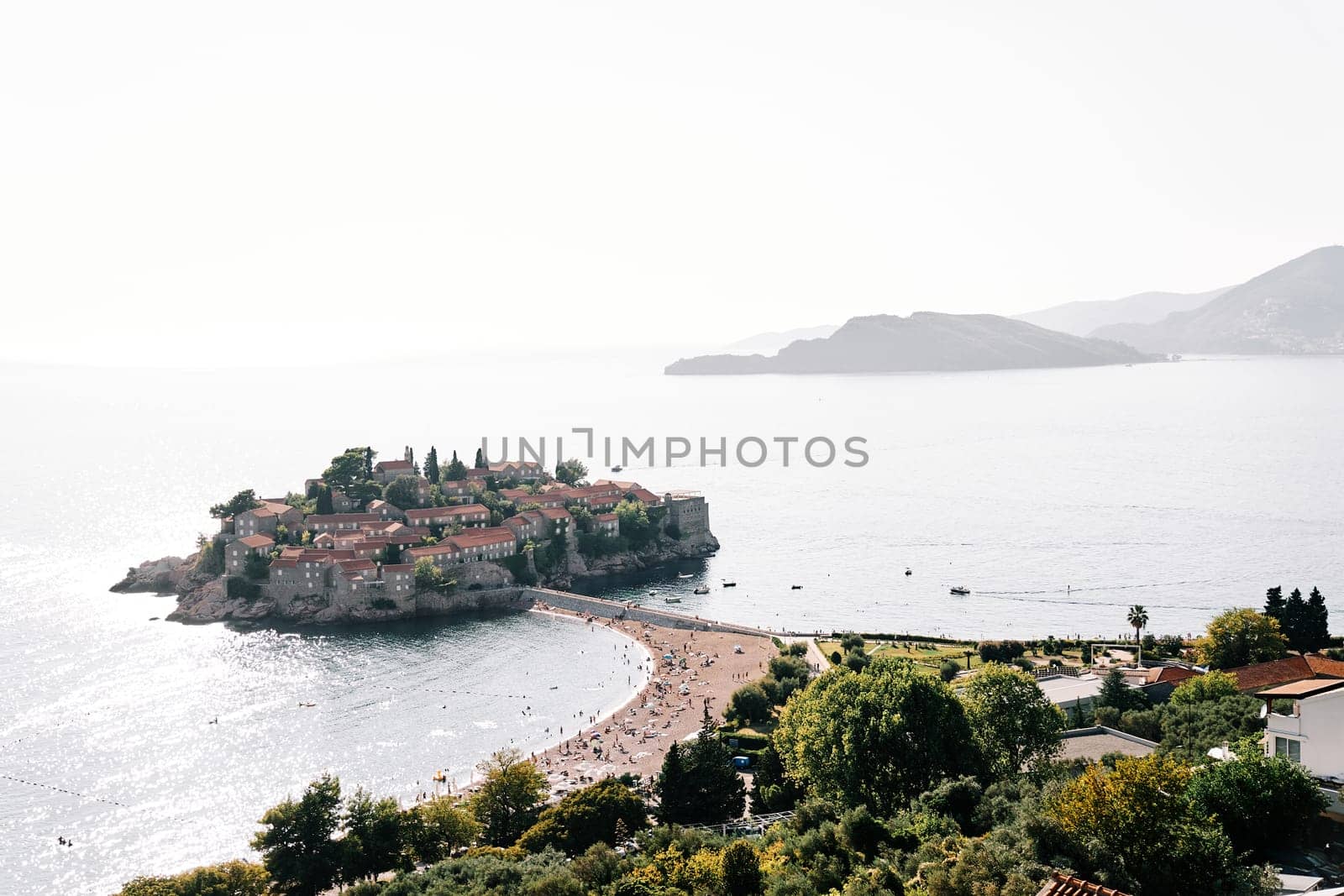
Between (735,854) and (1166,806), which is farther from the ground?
(1166,806)

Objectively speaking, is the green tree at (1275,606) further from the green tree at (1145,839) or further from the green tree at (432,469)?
the green tree at (432,469)

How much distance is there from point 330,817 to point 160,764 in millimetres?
18500

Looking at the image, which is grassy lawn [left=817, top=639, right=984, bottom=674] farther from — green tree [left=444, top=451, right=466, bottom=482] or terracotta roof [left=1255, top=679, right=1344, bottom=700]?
green tree [left=444, top=451, right=466, bottom=482]

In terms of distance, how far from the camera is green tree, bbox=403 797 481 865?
123 ft

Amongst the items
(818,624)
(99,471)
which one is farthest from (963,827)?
(99,471)

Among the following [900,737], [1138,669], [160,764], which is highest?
[900,737]

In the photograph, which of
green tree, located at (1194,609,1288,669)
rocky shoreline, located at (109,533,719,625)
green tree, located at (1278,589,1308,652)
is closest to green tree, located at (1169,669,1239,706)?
green tree, located at (1194,609,1288,669)

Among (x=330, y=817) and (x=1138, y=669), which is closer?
(x=330, y=817)

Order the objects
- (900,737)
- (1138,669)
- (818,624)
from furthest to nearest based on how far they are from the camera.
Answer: (818,624)
(1138,669)
(900,737)

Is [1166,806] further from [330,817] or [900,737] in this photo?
[330,817]

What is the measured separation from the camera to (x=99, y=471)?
161 m

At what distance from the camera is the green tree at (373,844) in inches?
1427

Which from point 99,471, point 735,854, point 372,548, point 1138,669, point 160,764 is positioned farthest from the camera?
point 99,471

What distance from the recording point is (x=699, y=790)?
39531mm
